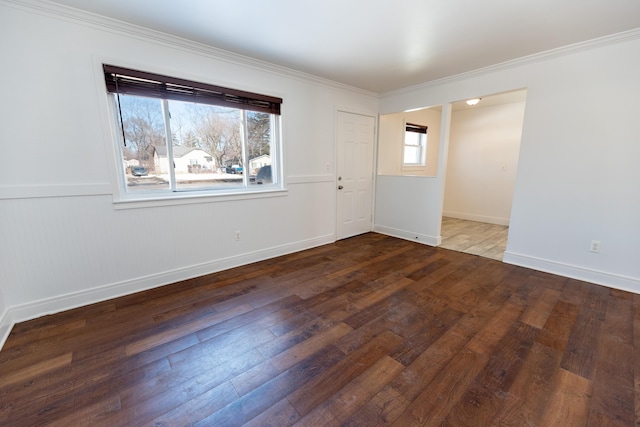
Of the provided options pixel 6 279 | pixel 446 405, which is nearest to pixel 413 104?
pixel 446 405

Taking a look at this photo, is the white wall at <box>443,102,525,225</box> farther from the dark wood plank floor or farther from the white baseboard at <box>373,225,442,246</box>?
the dark wood plank floor

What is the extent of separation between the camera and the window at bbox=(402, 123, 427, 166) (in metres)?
5.43

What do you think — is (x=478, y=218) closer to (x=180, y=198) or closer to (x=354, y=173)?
(x=354, y=173)

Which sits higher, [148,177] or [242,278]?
[148,177]

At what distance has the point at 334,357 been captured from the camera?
70.5 inches

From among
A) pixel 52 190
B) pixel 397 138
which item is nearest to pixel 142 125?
pixel 52 190

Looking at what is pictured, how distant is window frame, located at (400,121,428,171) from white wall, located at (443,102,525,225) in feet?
2.87

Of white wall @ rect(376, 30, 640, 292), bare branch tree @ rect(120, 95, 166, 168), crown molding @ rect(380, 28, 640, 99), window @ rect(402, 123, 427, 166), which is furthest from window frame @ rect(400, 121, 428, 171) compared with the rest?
bare branch tree @ rect(120, 95, 166, 168)

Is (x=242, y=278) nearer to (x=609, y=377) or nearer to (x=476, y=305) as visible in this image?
(x=476, y=305)

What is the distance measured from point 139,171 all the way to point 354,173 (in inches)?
121

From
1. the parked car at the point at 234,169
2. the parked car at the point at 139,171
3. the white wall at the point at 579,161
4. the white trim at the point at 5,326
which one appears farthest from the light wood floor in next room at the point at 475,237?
the white trim at the point at 5,326

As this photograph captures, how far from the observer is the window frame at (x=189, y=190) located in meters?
2.44

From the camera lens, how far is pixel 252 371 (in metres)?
1.67

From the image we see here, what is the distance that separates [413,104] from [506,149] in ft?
8.62
